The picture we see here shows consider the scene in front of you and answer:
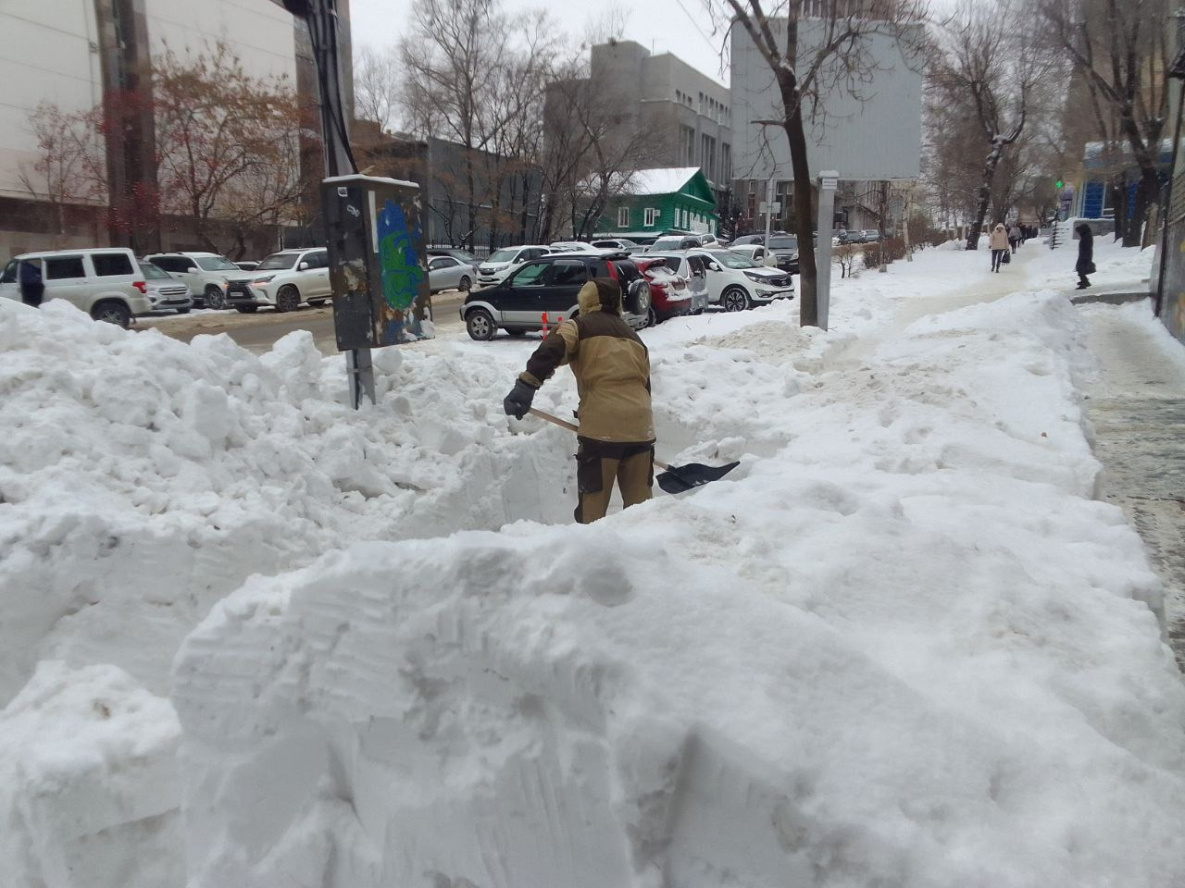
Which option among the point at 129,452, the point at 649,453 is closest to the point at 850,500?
the point at 649,453

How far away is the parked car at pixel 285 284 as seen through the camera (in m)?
22.5

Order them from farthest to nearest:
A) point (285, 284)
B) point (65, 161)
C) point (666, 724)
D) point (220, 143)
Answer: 1. point (220, 143)
2. point (65, 161)
3. point (285, 284)
4. point (666, 724)

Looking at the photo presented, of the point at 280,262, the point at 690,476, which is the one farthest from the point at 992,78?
the point at 690,476

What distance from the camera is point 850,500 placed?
3838 mm

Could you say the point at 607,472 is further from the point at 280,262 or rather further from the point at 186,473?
the point at 280,262

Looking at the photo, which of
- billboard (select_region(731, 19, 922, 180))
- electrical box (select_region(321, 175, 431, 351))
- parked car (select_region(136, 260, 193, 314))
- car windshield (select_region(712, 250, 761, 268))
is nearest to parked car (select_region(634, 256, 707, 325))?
billboard (select_region(731, 19, 922, 180))

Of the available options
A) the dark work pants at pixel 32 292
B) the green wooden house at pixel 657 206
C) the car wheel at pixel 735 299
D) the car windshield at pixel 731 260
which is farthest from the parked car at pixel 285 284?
the green wooden house at pixel 657 206

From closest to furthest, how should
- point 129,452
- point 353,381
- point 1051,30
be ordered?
1. point 129,452
2. point 353,381
3. point 1051,30

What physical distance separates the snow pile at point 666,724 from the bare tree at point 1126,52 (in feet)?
98.1

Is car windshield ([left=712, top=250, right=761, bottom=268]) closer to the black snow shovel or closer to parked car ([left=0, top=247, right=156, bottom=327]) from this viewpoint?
parked car ([left=0, top=247, right=156, bottom=327])

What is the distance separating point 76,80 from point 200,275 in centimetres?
1102

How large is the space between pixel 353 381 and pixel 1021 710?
5263 mm

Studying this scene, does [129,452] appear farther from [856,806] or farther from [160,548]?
[856,806]

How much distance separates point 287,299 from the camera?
22812 millimetres
